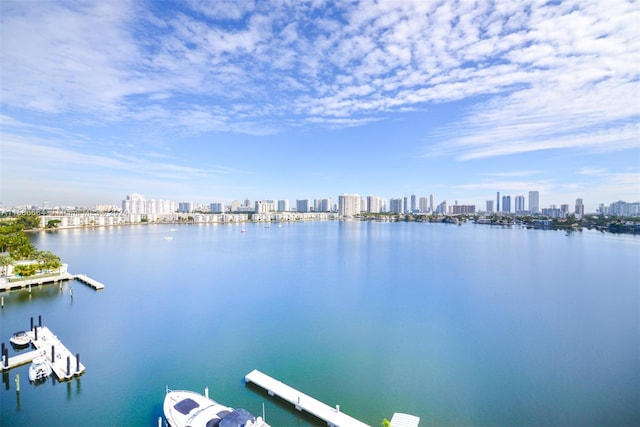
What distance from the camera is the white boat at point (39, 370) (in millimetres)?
5387

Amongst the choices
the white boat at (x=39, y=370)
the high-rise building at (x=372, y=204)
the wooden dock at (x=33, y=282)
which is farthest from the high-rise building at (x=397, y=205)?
the white boat at (x=39, y=370)

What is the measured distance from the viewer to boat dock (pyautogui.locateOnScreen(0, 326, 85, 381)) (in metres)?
5.57

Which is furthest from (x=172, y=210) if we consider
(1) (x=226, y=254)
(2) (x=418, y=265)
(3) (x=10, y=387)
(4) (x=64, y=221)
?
(3) (x=10, y=387)

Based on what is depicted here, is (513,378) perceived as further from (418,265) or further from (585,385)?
(418,265)

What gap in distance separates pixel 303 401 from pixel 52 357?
15.9 ft

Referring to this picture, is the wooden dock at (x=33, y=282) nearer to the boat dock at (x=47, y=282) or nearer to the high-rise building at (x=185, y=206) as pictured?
the boat dock at (x=47, y=282)

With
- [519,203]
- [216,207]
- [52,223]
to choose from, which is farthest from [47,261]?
[519,203]

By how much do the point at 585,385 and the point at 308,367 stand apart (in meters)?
4.69

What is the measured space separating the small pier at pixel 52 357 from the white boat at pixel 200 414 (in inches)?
93.7

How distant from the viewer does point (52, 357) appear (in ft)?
19.4

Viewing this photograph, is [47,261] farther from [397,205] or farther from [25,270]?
[397,205]

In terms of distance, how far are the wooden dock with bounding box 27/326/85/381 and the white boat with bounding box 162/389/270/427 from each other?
2.36 metres

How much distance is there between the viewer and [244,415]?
12.5 ft

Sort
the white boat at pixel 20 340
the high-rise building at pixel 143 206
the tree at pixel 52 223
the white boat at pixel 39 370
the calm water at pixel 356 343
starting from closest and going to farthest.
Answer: the calm water at pixel 356 343 < the white boat at pixel 39 370 < the white boat at pixel 20 340 < the tree at pixel 52 223 < the high-rise building at pixel 143 206
